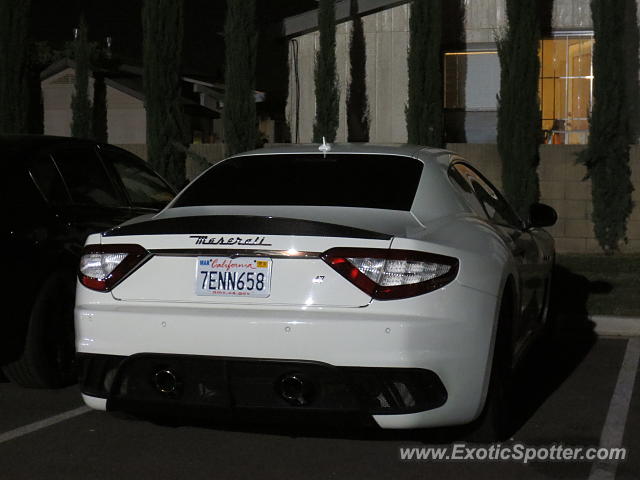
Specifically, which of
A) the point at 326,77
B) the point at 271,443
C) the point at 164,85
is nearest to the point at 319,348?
the point at 271,443

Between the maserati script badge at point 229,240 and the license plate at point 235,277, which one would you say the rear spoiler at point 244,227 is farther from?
the license plate at point 235,277

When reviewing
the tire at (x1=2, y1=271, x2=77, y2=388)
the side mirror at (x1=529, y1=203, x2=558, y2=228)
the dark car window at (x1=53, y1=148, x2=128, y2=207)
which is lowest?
the tire at (x1=2, y1=271, x2=77, y2=388)

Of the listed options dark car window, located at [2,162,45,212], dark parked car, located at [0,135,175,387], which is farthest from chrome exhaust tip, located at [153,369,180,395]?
dark car window, located at [2,162,45,212]

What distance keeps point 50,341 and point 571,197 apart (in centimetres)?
1104

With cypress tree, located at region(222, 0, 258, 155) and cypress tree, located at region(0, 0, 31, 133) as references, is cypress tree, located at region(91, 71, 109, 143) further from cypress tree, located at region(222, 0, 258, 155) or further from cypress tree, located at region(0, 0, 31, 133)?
cypress tree, located at region(222, 0, 258, 155)

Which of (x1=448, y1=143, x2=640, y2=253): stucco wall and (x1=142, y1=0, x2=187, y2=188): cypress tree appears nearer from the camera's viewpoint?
(x1=448, y1=143, x2=640, y2=253): stucco wall

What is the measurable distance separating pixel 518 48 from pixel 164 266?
12751 millimetres

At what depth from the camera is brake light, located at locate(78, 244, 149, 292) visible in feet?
16.0

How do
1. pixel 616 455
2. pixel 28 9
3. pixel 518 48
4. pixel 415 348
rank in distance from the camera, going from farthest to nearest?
pixel 28 9 → pixel 518 48 → pixel 616 455 → pixel 415 348

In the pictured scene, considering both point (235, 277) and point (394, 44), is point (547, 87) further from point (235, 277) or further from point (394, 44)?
point (235, 277)

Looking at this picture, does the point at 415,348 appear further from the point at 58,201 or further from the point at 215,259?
the point at 58,201

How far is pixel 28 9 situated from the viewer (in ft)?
68.0

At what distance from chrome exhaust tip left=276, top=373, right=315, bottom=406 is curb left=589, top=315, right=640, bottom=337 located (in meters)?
5.12

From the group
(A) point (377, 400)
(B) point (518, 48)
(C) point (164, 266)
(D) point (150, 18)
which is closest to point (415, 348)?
(A) point (377, 400)
